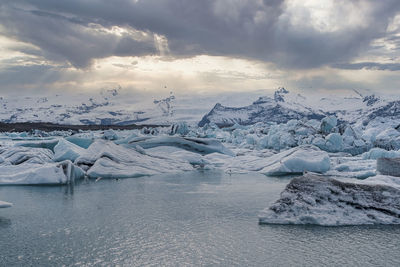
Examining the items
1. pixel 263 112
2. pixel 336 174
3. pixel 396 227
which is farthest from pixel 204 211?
pixel 263 112

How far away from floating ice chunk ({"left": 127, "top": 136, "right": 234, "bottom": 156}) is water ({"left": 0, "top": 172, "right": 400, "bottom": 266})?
12009 millimetres

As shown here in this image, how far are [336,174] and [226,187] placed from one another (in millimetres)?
5534

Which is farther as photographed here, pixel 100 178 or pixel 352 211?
pixel 100 178

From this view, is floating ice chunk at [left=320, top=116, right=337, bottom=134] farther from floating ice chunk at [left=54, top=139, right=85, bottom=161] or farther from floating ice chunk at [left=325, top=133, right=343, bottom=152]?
floating ice chunk at [left=54, top=139, right=85, bottom=161]

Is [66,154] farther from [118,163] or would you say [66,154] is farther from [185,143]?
[185,143]

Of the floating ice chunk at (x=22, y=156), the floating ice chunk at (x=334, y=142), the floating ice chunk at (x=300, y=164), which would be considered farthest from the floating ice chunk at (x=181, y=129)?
the floating ice chunk at (x=22, y=156)

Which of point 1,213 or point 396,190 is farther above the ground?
point 396,190

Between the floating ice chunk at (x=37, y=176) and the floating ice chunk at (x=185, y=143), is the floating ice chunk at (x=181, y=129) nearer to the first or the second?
the floating ice chunk at (x=185, y=143)

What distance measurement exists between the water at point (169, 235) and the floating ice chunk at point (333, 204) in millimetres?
289

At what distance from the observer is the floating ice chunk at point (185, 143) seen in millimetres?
23688

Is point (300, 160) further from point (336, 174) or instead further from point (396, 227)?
point (396, 227)

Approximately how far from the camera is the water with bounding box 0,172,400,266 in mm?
6289

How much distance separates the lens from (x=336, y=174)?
53.2 ft

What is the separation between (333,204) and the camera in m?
8.48
